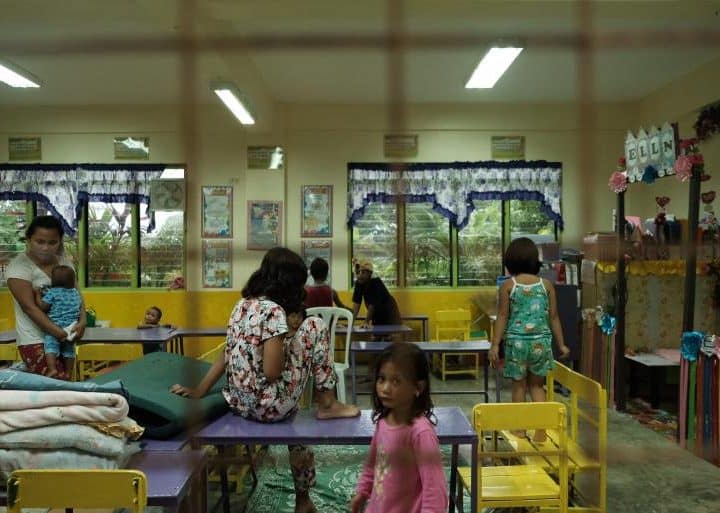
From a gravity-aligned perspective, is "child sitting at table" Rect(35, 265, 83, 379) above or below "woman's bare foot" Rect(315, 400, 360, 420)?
above

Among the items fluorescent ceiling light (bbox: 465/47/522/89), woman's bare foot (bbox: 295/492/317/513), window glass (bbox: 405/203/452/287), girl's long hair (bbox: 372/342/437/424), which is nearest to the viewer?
window glass (bbox: 405/203/452/287)

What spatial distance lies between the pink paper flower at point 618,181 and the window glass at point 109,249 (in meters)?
2.68

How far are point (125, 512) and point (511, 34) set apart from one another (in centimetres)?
179

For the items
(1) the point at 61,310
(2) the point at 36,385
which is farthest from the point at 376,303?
(2) the point at 36,385

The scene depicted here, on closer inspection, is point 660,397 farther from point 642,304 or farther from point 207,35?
point 207,35

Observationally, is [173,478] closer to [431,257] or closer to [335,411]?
[335,411]

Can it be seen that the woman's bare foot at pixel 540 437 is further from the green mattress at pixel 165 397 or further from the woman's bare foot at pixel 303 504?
the green mattress at pixel 165 397

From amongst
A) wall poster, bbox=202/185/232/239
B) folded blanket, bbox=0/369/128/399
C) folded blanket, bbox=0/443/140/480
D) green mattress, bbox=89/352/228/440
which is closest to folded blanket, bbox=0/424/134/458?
folded blanket, bbox=0/443/140/480

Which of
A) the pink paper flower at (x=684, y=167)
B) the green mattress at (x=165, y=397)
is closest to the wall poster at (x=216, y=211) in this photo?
the green mattress at (x=165, y=397)

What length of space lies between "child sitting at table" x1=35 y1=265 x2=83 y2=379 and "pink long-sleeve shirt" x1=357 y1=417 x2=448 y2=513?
5.68 feet

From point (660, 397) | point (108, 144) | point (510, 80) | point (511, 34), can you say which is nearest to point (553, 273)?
point (660, 397)

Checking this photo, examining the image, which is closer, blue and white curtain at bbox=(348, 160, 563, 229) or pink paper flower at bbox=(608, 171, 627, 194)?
blue and white curtain at bbox=(348, 160, 563, 229)

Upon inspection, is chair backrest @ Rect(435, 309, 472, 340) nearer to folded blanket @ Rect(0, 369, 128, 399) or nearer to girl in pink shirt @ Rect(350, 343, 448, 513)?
girl in pink shirt @ Rect(350, 343, 448, 513)

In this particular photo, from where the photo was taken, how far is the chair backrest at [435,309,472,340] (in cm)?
463
